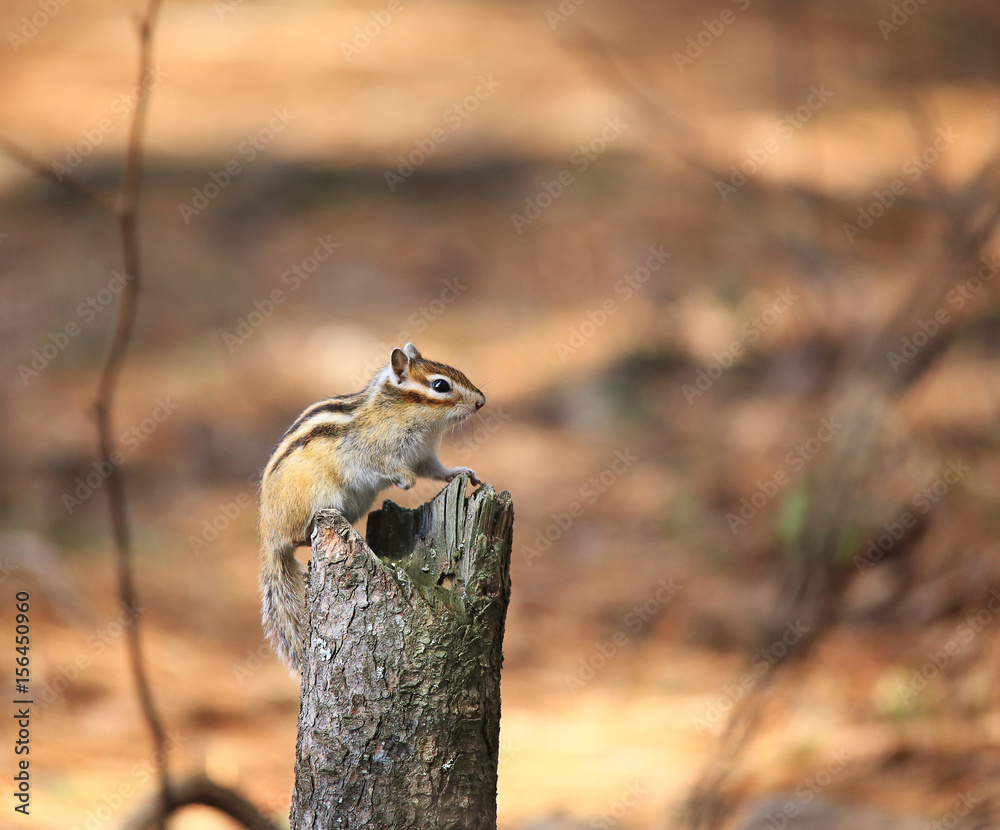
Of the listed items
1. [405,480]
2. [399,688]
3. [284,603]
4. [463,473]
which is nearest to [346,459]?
[405,480]

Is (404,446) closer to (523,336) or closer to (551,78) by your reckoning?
(523,336)

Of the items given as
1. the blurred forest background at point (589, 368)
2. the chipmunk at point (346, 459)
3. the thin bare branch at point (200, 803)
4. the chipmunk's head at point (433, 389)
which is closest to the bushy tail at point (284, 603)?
the chipmunk at point (346, 459)

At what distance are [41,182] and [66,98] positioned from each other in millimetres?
2351

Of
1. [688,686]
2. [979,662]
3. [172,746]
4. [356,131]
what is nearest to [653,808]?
[688,686]

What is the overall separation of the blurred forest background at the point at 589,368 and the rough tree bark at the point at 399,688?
2.08 feet

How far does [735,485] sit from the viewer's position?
849 centimetres

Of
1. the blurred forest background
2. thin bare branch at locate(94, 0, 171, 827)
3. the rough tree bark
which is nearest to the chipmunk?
the rough tree bark

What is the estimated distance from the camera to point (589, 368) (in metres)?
9.74

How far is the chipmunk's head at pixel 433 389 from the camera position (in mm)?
3773

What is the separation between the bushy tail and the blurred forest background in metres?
1.03

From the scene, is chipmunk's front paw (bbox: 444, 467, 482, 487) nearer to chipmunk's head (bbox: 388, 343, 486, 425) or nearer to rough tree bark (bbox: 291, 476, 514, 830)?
chipmunk's head (bbox: 388, 343, 486, 425)

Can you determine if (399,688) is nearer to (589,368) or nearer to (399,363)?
(399,363)

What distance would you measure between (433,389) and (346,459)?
0.45 m

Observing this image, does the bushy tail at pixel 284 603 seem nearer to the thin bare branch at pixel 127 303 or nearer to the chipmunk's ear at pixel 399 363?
the thin bare branch at pixel 127 303
